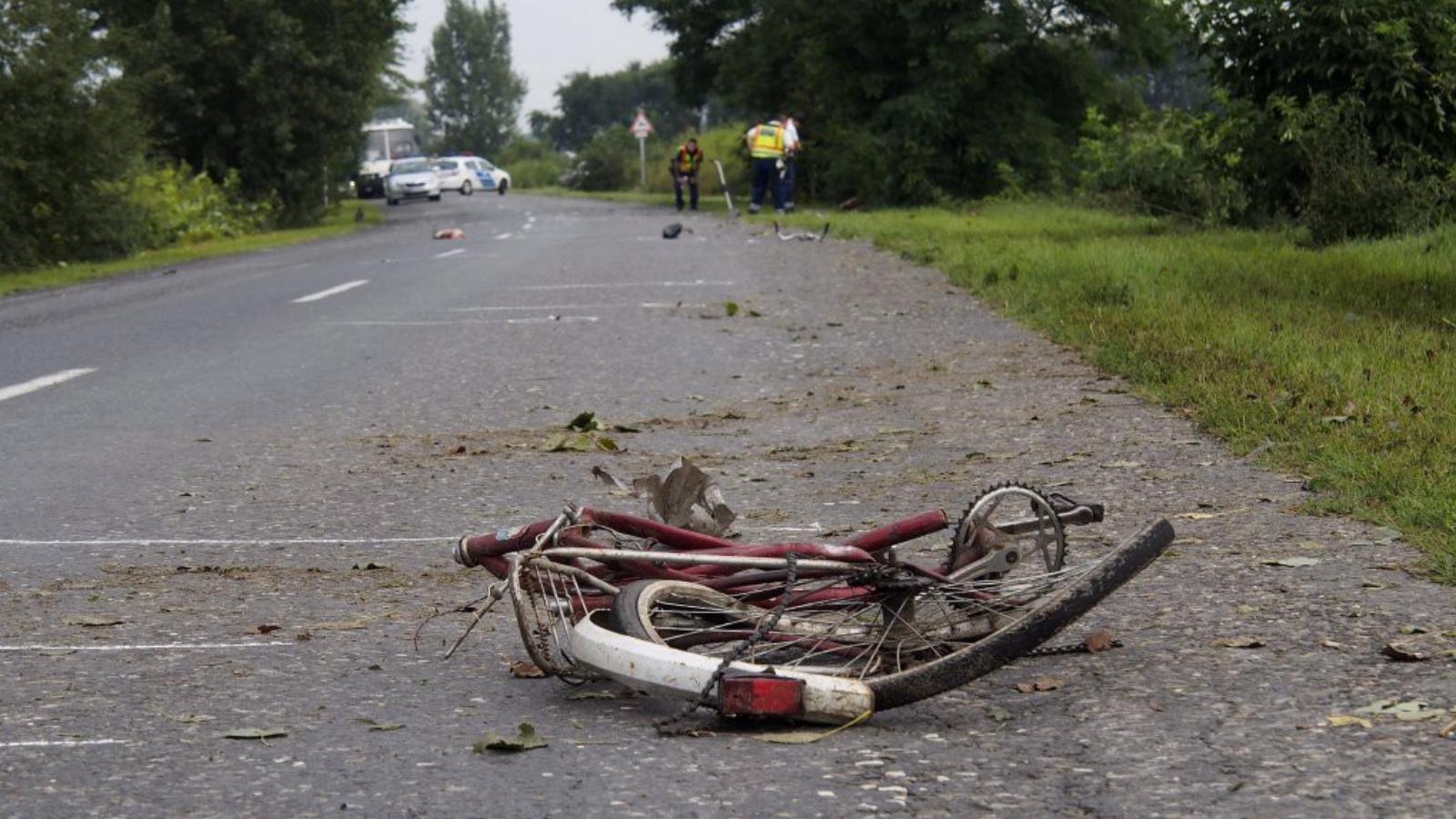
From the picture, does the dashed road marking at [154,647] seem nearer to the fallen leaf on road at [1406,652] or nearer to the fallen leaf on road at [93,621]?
the fallen leaf on road at [93,621]

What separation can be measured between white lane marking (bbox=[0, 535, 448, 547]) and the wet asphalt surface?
18mm

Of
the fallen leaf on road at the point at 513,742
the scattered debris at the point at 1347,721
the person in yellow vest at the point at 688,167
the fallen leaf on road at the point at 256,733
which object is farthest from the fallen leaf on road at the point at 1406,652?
the person in yellow vest at the point at 688,167

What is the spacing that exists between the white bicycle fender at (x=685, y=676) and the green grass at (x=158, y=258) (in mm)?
18758

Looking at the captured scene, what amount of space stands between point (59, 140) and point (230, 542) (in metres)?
24.0

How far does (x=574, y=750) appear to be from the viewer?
371 centimetres

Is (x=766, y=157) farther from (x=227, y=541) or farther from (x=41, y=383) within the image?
(x=227, y=541)

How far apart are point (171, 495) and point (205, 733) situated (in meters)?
3.31

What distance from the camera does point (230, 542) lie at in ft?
20.1

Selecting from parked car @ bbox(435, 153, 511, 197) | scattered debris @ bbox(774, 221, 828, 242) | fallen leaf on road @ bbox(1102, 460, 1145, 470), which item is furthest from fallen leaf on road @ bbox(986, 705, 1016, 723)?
parked car @ bbox(435, 153, 511, 197)

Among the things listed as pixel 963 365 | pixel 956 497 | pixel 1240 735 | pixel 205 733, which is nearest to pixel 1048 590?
pixel 1240 735

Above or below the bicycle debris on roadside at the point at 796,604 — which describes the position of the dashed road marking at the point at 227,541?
below

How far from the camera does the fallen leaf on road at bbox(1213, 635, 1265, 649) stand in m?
4.30

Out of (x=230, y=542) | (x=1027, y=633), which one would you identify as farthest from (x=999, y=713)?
(x=230, y=542)

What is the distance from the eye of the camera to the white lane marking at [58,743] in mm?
3795
